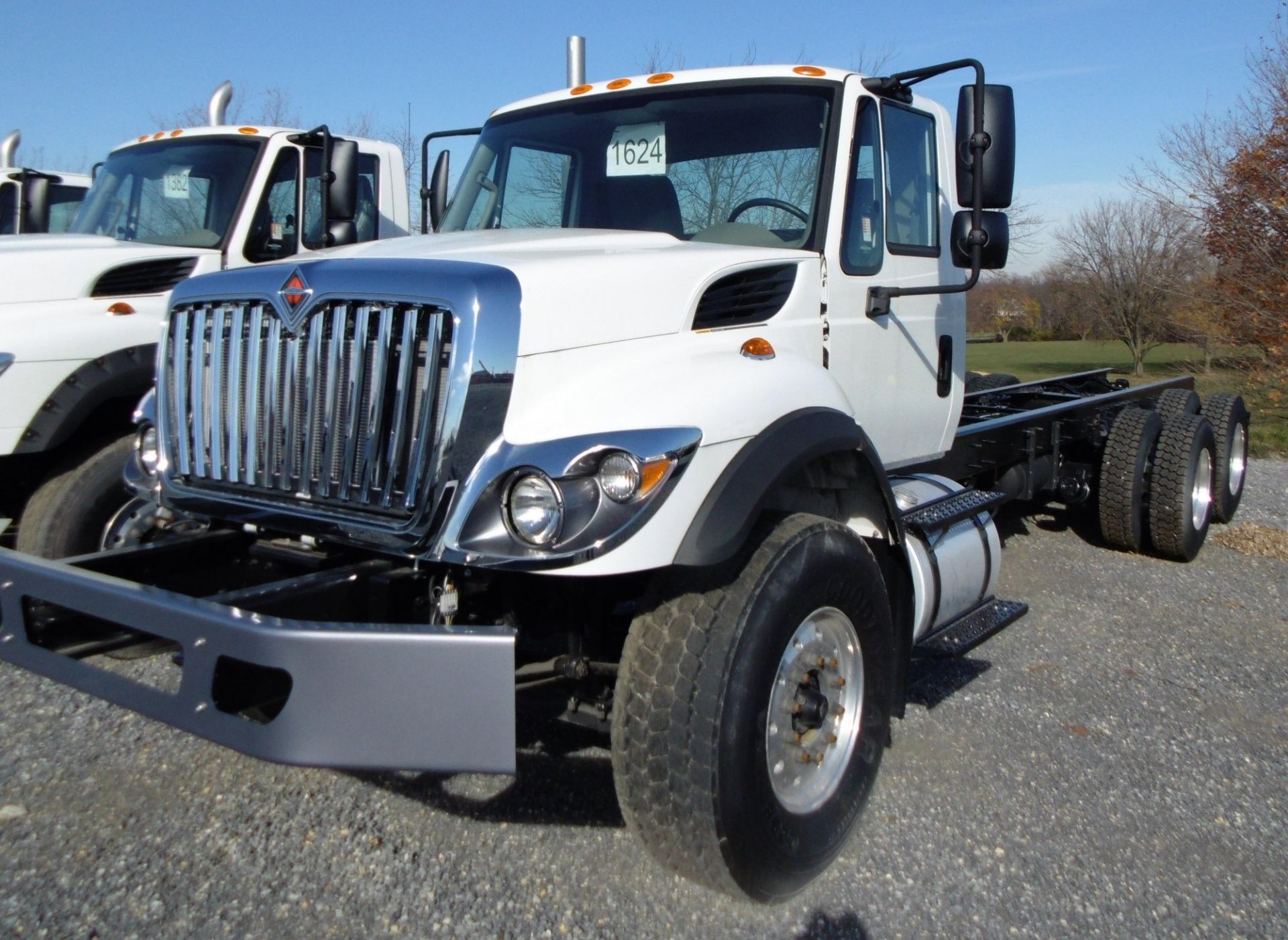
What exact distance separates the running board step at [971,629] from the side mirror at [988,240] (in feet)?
4.56

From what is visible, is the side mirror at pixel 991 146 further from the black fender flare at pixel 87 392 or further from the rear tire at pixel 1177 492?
the rear tire at pixel 1177 492

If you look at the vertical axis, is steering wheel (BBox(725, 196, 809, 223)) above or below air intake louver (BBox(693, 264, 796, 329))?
above

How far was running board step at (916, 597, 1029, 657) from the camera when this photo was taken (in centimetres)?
419

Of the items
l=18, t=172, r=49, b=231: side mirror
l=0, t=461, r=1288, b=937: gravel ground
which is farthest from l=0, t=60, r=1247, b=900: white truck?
l=18, t=172, r=49, b=231: side mirror

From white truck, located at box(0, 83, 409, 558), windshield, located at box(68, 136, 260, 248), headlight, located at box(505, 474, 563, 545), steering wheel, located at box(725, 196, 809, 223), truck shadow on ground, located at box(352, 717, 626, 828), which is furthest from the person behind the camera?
windshield, located at box(68, 136, 260, 248)

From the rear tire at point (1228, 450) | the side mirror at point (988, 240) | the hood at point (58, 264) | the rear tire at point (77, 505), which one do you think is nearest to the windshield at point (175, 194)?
the hood at point (58, 264)

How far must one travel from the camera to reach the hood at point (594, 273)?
292 cm

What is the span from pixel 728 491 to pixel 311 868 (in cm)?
166

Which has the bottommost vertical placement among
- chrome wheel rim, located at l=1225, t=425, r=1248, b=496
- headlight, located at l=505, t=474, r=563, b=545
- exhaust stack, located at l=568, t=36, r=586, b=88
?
chrome wheel rim, located at l=1225, t=425, r=1248, b=496

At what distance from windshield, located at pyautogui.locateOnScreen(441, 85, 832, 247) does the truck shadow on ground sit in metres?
1.92

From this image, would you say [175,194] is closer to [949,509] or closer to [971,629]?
[949,509]

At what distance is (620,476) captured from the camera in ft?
8.75

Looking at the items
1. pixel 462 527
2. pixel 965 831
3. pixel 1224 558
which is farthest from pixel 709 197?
pixel 1224 558

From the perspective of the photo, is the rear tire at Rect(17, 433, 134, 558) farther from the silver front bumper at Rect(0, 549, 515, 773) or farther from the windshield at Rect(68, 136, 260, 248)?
the silver front bumper at Rect(0, 549, 515, 773)
